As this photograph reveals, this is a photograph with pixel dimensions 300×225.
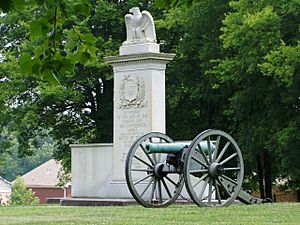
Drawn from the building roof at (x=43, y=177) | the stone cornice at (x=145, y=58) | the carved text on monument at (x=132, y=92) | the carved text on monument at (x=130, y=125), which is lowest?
the carved text on monument at (x=130, y=125)

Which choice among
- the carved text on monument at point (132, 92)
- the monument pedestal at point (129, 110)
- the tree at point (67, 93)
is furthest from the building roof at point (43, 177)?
the carved text on monument at point (132, 92)

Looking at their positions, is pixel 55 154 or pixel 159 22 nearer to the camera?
pixel 159 22

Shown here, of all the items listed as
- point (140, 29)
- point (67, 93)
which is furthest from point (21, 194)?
point (140, 29)

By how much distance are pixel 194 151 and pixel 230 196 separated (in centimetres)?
150

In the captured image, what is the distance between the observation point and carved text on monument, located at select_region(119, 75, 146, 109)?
71.5 ft

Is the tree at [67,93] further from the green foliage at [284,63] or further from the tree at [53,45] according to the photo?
the tree at [53,45]

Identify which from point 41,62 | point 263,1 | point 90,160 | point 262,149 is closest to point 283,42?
point 263,1

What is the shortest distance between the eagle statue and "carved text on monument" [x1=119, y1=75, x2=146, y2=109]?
101cm

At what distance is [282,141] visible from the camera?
27422 millimetres

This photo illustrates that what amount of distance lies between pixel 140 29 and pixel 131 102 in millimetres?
1956

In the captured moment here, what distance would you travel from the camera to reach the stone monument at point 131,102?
21688 millimetres

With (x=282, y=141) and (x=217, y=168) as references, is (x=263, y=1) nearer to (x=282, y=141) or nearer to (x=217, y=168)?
(x=282, y=141)

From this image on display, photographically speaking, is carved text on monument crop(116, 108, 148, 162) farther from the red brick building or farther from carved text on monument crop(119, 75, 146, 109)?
the red brick building

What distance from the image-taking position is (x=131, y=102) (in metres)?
21.9
